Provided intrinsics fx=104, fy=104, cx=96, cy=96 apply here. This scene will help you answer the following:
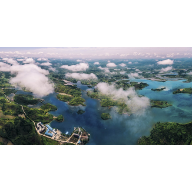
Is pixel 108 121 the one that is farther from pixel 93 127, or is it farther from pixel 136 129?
pixel 136 129

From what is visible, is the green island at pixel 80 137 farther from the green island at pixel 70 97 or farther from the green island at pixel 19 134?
the green island at pixel 70 97

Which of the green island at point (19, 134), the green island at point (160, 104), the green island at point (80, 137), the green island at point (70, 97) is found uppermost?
the green island at point (19, 134)

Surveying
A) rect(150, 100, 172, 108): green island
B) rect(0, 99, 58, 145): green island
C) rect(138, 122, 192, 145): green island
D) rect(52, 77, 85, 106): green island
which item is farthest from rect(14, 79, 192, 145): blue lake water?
rect(0, 99, 58, 145): green island

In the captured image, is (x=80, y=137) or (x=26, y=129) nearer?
(x=26, y=129)

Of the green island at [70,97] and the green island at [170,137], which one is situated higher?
the green island at [170,137]

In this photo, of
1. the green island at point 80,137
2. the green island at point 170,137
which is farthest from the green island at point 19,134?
the green island at point 170,137

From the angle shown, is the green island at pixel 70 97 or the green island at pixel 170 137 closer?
the green island at pixel 170 137

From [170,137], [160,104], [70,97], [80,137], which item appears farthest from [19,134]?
[160,104]

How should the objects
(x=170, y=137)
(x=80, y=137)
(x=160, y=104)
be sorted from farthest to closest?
(x=160, y=104), (x=80, y=137), (x=170, y=137)

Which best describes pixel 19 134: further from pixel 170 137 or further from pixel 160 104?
pixel 160 104

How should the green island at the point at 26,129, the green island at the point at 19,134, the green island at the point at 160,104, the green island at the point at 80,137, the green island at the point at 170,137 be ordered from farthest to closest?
1. the green island at the point at 160,104
2. the green island at the point at 80,137
3. the green island at the point at 170,137
4. the green island at the point at 26,129
5. the green island at the point at 19,134

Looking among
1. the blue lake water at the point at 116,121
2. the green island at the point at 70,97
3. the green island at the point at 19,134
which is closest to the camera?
the green island at the point at 19,134
